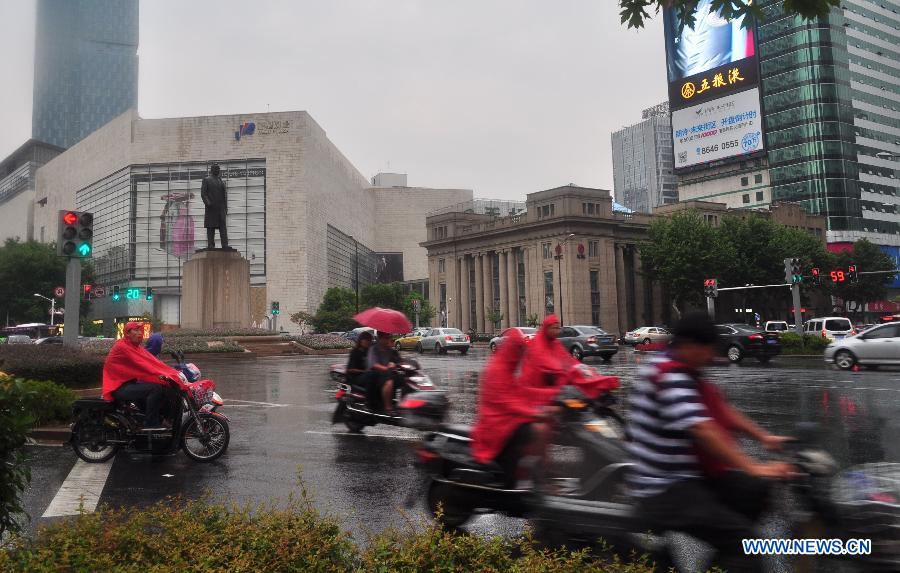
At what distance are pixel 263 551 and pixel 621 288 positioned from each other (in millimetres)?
86799

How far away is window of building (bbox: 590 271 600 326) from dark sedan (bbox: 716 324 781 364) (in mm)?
56297

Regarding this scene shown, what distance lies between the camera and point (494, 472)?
16.4 feet

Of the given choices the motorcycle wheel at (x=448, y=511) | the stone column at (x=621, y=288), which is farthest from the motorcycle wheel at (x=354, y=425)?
the stone column at (x=621, y=288)

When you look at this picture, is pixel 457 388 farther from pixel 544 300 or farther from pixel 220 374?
pixel 544 300

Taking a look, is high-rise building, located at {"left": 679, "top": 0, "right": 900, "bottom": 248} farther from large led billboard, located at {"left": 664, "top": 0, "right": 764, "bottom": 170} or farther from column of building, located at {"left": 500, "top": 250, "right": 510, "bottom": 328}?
column of building, located at {"left": 500, "top": 250, "right": 510, "bottom": 328}

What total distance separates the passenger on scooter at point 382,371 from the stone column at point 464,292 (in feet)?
292

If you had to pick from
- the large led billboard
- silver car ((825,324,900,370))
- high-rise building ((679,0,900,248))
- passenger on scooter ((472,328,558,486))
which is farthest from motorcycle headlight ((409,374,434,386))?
high-rise building ((679,0,900,248))

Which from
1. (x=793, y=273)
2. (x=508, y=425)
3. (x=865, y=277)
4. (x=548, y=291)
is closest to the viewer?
(x=508, y=425)

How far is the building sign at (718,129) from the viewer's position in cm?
8731

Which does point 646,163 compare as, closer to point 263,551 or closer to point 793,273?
point 793,273

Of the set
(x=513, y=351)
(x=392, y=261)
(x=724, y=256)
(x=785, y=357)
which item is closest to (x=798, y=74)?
(x=724, y=256)

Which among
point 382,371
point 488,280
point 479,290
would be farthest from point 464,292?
point 382,371

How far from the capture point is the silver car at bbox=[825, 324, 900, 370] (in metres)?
20.8

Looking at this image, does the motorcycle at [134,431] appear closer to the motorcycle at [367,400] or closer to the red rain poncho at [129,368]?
the red rain poncho at [129,368]
